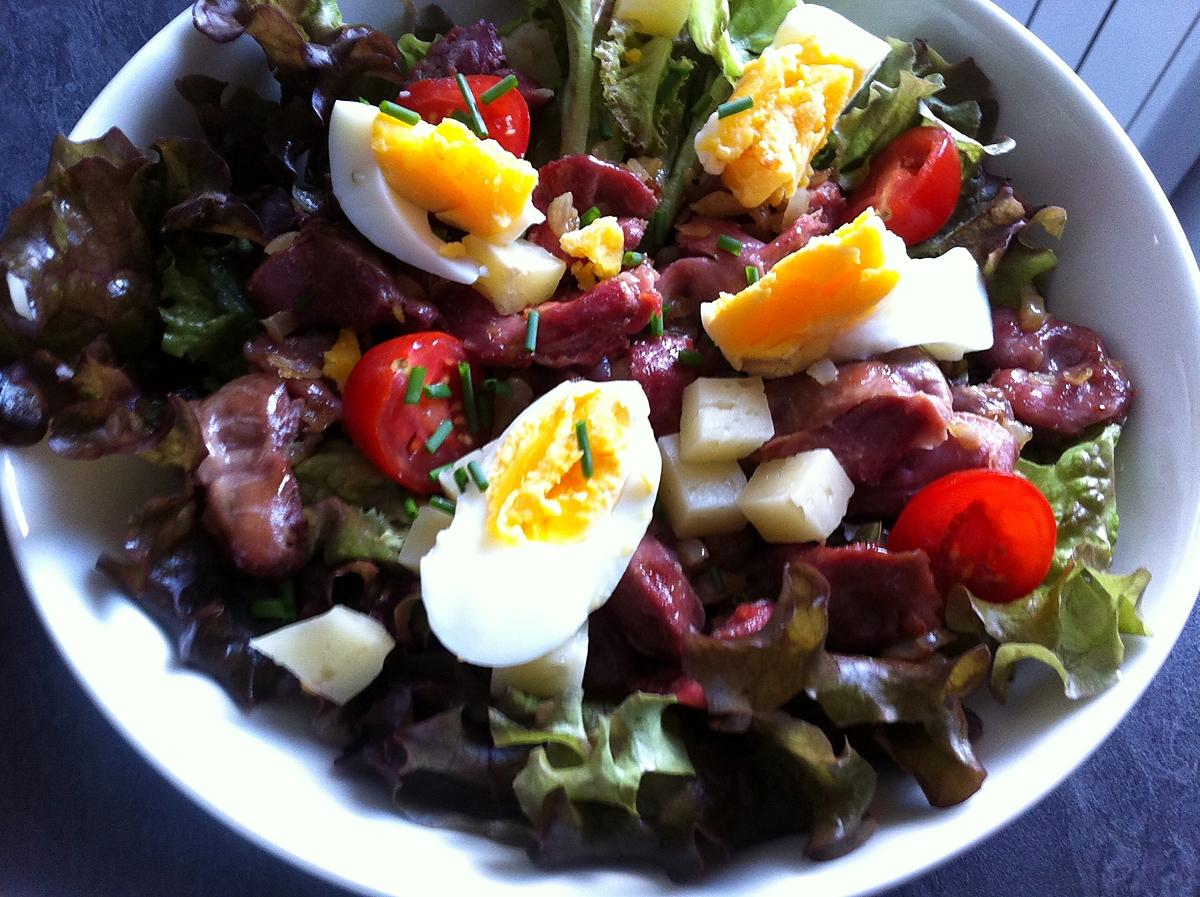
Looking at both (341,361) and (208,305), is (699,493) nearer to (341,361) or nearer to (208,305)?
(341,361)

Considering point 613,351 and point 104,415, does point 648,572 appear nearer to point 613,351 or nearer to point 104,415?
point 613,351

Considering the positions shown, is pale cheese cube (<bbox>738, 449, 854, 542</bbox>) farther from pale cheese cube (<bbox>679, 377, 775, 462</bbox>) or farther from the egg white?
the egg white

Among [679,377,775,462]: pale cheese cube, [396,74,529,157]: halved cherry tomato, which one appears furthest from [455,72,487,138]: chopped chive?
Answer: [679,377,775,462]: pale cheese cube

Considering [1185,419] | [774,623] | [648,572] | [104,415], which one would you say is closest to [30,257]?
[104,415]

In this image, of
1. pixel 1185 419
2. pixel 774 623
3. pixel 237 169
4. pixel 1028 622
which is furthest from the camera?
pixel 237 169

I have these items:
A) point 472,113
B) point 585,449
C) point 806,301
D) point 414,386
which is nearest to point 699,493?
point 585,449

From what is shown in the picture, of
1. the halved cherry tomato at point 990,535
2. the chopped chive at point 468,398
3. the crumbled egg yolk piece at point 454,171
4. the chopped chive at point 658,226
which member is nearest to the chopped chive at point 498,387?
the chopped chive at point 468,398

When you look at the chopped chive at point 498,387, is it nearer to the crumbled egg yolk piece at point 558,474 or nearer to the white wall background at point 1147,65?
the crumbled egg yolk piece at point 558,474
